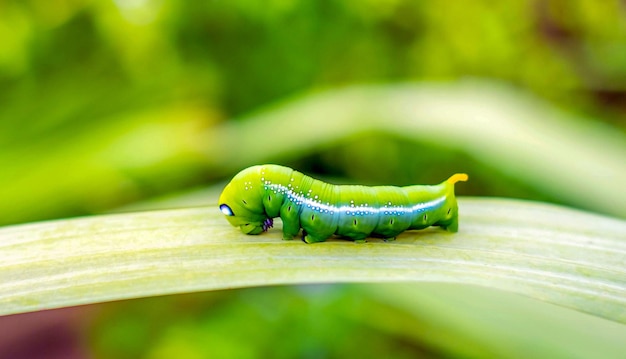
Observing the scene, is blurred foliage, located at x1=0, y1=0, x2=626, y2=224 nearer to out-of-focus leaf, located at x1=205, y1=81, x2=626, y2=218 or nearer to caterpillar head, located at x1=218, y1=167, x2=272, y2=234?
out-of-focus leaf, located at x1=205, y1=81, x2=626, y2=218

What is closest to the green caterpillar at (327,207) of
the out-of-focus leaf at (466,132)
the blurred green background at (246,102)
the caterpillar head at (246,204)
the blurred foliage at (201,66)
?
the caterpillar head at (246,204)

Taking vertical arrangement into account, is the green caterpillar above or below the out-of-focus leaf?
below

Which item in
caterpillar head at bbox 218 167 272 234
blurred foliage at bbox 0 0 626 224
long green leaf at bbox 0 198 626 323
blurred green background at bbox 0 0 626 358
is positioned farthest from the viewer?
blurred foliage at bbox 0 0 626 224

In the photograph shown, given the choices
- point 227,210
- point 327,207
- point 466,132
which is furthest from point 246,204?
point 466,132

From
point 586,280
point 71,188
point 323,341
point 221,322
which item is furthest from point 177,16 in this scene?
point 586,280

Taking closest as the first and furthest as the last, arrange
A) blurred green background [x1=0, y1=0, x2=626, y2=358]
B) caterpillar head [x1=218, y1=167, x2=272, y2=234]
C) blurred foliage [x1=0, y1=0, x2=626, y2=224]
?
caterpillar head [x1=218, y1=167, x2=272, y2=234] < blurred green background [x1=0, y1=0, x2=626, y2=358] < blurred foliage [x1=0, y1=0, x2=626, y2=224]

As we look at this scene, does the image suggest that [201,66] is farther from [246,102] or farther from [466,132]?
[466,132]

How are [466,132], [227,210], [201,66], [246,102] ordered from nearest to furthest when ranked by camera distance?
[227,210] < [466,132] < [201,66] < [246,102]

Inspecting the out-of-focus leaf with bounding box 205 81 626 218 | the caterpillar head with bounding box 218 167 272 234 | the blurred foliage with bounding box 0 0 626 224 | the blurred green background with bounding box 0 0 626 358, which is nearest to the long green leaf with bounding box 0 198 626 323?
the caterpillar head with bounding box 218 167 272 234
